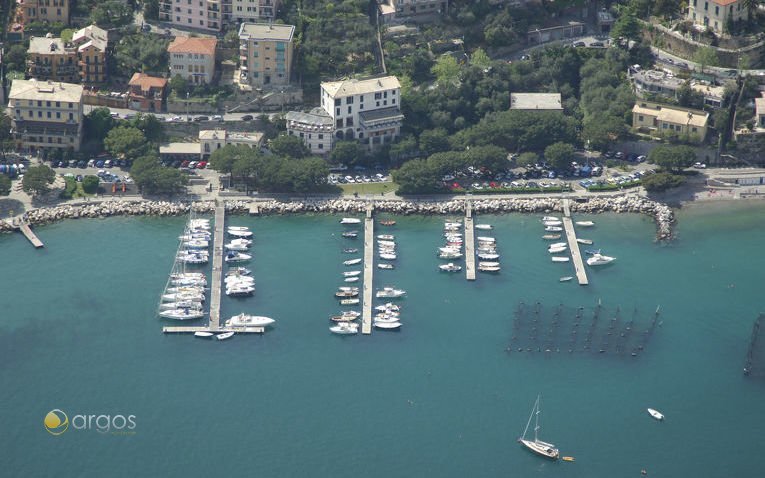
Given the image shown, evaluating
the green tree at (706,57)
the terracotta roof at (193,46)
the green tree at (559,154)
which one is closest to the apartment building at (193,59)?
the terracotta roof at (193,46)

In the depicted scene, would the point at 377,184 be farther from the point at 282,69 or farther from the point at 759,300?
the point at 759,300

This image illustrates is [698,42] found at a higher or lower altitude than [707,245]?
higher

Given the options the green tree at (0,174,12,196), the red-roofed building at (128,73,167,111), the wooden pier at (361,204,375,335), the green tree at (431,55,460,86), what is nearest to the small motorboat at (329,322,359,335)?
the wooden pier at (361,204,375,335)

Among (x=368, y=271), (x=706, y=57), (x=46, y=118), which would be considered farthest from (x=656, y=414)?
(x=46, y=118)

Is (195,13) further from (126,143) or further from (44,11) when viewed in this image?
(126,143)

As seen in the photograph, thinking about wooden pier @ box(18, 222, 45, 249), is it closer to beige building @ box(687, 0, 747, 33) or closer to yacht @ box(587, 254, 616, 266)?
yacht @ box(587, 254, 616, 266)

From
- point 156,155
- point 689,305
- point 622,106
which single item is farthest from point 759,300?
point 156,155
